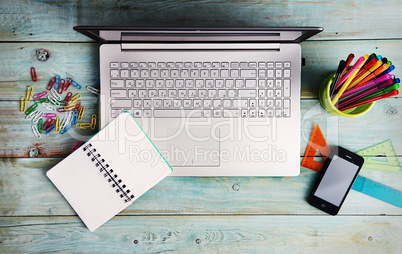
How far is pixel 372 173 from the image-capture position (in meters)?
0.90

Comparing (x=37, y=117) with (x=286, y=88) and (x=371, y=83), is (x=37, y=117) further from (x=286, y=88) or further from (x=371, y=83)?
(x=371, y=83)

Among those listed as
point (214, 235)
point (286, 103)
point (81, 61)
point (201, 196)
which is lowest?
point (214, 235)

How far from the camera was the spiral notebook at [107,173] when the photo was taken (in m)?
0.83

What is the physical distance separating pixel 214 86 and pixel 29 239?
0.77 m

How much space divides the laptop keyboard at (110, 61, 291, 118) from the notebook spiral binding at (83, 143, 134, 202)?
0.44 feet

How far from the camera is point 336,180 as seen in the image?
875mm

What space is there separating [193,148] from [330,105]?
413 mm

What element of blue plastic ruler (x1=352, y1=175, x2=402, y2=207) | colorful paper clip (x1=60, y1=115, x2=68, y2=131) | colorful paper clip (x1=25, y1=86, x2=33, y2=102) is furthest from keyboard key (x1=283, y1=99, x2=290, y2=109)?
colorful paper clip (x1=25, y1=86, x2=33, y2=102)

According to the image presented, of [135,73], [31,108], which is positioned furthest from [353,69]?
[31,108]

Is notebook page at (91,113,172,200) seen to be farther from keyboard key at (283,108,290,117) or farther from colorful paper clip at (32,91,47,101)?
keyboard key at (283,108,290,117)

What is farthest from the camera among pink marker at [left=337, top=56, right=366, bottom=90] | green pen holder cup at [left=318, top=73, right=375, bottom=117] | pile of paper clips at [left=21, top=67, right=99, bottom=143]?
pile of paper clips at [left=21, top=67, right=99, bottom=143]

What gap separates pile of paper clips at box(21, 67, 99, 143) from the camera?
88 centimetres

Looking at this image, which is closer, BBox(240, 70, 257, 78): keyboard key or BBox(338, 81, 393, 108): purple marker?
BBox(338, 81, 393, 108): purple marker

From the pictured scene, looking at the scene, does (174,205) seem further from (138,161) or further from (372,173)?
(372,173)
